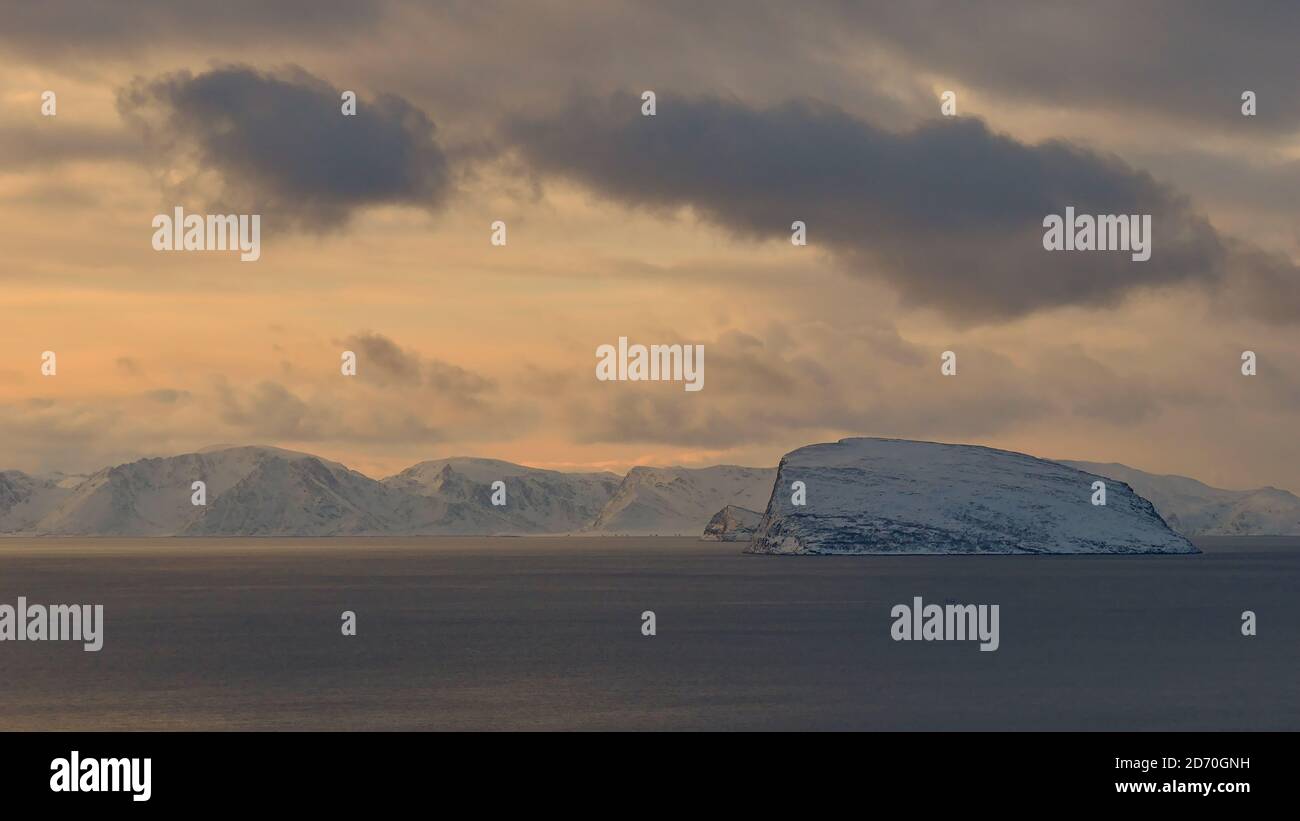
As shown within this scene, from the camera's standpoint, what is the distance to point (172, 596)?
174375mm

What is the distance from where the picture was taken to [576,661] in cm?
8762

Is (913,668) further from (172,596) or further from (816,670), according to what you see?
(172,596)

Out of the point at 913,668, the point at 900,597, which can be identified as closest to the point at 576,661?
the point at 913,668

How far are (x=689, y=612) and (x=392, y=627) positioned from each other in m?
31.6

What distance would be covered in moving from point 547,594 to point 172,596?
45929 millimetres
